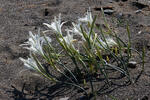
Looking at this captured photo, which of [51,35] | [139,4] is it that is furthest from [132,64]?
[139,4]

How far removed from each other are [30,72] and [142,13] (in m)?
1.48

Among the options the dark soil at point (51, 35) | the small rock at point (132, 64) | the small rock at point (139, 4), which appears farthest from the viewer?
the small rock at point (139, 4)

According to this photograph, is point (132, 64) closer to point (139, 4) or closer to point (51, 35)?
point (51, 35)

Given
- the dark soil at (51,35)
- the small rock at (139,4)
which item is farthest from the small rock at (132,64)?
the small rock at (139,4)

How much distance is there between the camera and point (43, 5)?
12.1ft

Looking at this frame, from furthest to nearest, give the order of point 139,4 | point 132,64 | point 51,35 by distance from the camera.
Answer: point 139,4 → point 51,35 → point 132,64

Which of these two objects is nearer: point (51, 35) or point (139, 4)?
point (51, 35)

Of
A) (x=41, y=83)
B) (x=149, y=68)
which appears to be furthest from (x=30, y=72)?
(x=149, y=68)

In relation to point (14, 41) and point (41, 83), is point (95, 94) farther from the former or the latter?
point (14, 41)

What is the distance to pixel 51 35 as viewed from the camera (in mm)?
2990

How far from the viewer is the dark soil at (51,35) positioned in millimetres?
2104

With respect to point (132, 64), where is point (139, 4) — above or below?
above

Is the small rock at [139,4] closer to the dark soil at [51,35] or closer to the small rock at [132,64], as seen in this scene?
the dark soil at [51,35]

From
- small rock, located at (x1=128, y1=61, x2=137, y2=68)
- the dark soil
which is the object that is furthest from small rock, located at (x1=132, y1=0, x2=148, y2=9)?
small rock, located at (x1=128, y1=61, x2=137, y2=68)
